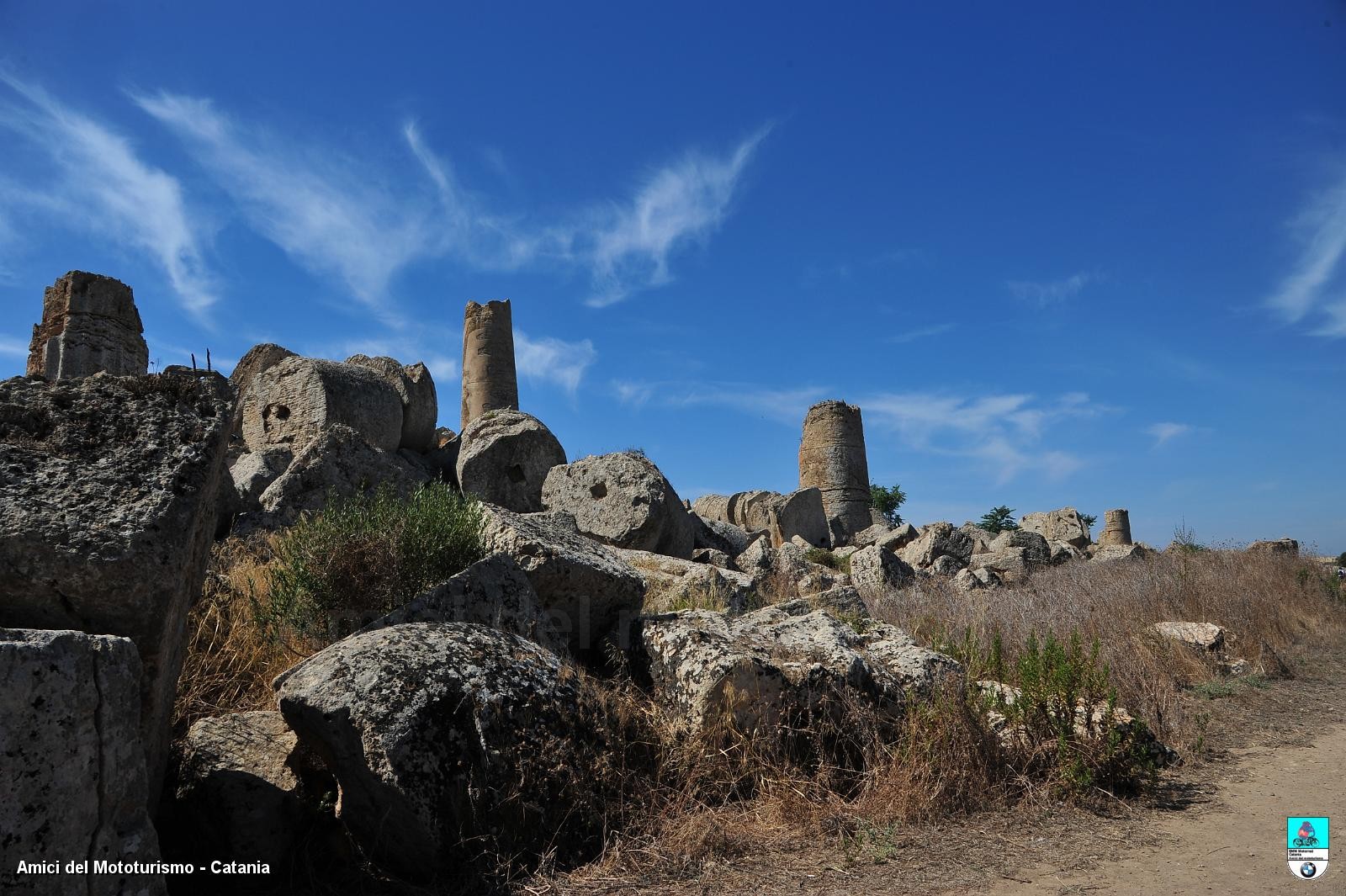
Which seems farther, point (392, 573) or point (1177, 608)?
point (1177, 608)

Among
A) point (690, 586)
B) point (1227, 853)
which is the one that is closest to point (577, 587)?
point (690, 586)

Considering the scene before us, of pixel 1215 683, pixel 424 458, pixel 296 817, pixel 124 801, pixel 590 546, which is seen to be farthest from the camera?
pixel 424 458

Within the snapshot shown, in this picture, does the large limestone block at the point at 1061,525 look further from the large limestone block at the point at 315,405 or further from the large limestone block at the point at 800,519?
the large limestone block at the point at 315,405

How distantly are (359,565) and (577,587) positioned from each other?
4.28 ft

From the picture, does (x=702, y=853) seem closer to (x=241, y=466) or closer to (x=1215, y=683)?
(x=1215, y=683)

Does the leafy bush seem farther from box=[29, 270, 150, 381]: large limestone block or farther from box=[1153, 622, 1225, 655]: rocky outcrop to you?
box=[29, 270, 150, 381]: large limestone block

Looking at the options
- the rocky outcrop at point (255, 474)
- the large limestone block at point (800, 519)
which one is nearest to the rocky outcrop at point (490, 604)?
the rocky outcrop at point (255, 474)

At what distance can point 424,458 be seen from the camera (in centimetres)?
1309

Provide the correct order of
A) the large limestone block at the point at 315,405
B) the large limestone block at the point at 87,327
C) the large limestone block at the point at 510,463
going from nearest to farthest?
the large limestone block at the point at 315,405 → the large limestone block at the point at 510,463 → the large limestone block at the point at 87,327

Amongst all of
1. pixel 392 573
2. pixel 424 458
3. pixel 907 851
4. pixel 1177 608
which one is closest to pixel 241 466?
pixel 424 458

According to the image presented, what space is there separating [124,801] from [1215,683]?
711 cm

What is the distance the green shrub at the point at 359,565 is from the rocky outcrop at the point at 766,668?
1360 millimetres

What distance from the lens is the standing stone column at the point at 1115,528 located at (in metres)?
24.8

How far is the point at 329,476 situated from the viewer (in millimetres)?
7852
